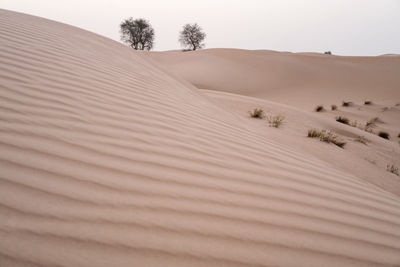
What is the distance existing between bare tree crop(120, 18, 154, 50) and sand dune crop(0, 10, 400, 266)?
139 ft

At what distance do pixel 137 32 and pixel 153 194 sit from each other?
4425cm

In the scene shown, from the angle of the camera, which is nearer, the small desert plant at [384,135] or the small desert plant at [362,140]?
the small desert plant at [362,140]

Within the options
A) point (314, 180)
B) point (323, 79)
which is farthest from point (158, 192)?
point (323, 79)

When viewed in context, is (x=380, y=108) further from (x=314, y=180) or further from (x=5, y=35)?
(x=5, y=35)

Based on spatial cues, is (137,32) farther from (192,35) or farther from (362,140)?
(362,140)

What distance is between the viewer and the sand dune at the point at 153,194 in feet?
3.33

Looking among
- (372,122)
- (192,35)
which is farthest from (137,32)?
(372,122)

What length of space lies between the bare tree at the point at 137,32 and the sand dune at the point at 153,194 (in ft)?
139

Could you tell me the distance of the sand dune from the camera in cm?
102

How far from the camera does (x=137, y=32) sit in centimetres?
4103

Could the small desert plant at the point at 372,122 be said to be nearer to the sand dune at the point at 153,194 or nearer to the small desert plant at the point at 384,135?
the small desert plant at the point at 384,135

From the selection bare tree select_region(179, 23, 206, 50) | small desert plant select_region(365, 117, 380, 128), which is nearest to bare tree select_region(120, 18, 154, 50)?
bare tree select_region(179, 23, 206, 50)

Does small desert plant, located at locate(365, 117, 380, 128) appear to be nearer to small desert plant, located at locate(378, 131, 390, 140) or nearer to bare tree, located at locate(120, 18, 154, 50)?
small desert plant, located at locate(378, 131, 390, 140)

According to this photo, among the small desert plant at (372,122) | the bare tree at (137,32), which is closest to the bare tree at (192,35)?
the bare tree at (137,32)
